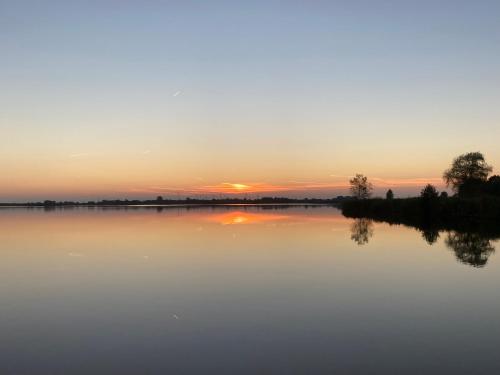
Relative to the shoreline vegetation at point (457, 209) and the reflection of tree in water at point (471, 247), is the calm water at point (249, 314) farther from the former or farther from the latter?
the shoreline vegetation at point (457, 209)

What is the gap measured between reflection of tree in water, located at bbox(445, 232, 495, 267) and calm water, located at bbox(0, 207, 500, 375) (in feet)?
1.29

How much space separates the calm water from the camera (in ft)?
32.7

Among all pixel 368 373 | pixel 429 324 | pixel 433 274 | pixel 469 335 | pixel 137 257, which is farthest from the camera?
pixel 137 257

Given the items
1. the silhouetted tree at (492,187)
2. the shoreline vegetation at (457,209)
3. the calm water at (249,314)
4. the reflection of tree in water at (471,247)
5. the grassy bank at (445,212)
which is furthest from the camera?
the silhouetted tree at (492,187)

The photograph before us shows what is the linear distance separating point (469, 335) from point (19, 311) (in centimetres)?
1290

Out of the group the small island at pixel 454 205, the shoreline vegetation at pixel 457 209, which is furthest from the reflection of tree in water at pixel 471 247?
the small island at pixel 454 205

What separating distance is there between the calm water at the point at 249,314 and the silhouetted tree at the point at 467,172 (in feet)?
241

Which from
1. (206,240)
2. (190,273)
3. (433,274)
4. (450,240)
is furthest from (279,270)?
(450,240)

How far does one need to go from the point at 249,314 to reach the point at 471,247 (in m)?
22.3

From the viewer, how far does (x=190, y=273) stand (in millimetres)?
20859

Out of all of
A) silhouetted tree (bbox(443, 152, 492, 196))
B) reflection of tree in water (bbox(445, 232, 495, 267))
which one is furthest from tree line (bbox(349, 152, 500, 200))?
reflection of tree in water (bbox(445, 232, 495, 267))

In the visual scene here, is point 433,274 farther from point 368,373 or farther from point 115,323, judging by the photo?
point 115,323

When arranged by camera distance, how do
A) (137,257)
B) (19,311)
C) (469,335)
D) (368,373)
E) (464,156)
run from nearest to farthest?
1. (368,373)
2. (469,335)
3. (19,311)
4. (137,257)
5. (464,156)

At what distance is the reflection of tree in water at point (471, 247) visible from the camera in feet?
82.3
